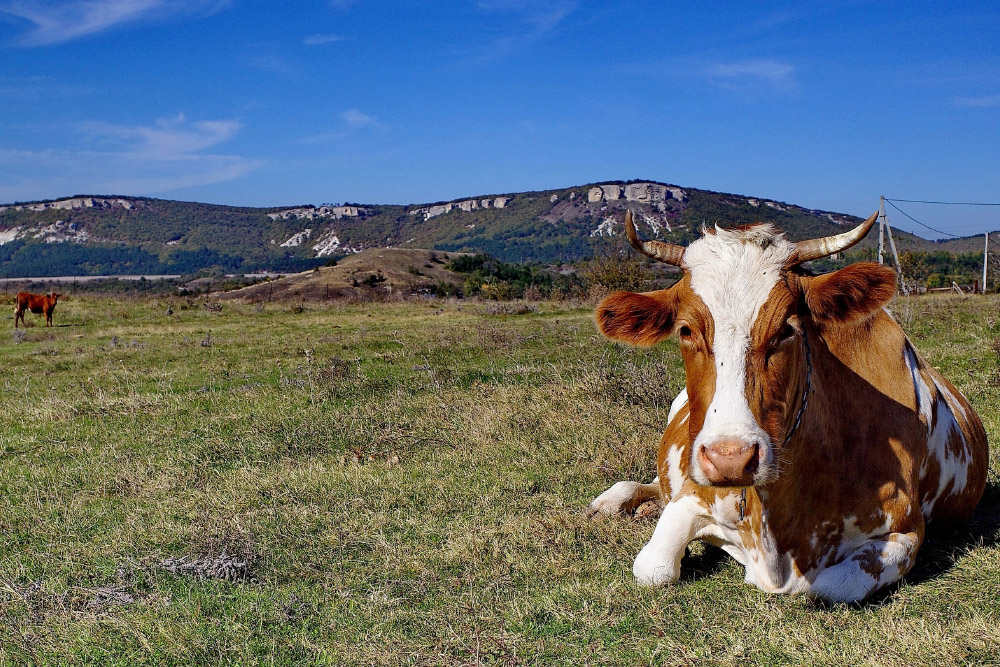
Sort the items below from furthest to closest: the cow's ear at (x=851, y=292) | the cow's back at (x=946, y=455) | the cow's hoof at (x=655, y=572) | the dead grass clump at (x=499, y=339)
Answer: the dead grass clump at (x=499, y=339), the cow's back at (x=946, y=455), the cow's hoof at (x=655, y=572), the cow's ear at (x=851, y=292)

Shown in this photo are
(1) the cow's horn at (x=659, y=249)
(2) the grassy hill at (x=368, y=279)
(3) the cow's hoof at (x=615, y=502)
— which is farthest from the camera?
(2) the grassy hill at (x=368, y=279)

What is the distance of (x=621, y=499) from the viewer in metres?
5.37

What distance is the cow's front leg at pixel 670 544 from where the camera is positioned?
4.14 metres

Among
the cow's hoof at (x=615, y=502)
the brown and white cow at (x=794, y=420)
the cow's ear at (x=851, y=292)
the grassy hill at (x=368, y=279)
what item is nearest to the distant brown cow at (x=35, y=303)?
the grassy hill at (x=368, y=279)

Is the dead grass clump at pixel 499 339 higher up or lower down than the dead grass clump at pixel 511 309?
lower down

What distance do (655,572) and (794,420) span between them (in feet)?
3.77

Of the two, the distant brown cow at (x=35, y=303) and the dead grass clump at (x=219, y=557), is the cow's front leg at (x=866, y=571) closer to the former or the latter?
the dead grass clump at (x=219, y=557)

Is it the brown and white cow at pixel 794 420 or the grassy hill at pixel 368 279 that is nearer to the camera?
the brown and white cow at pixel 794 420

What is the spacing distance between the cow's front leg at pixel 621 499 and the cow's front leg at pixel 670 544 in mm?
1027

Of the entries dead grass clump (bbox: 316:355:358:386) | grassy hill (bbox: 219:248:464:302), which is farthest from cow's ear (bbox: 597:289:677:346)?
grassy hill (bbox: 219:248:464:302)

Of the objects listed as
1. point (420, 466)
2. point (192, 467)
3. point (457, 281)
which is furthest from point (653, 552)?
point (457, 281)

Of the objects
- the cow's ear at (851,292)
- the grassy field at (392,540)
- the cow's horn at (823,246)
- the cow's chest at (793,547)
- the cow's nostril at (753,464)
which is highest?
the cow's horn at (823,246)

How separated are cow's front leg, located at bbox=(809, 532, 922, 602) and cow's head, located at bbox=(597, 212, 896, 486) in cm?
79

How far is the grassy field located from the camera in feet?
12.0
